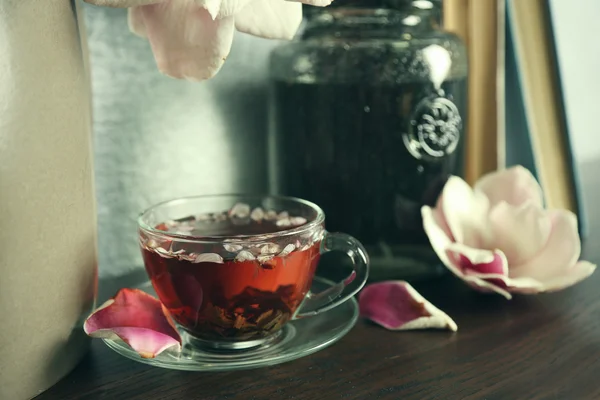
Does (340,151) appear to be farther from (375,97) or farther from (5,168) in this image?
(5,168)

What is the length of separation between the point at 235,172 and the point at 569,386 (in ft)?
1.12

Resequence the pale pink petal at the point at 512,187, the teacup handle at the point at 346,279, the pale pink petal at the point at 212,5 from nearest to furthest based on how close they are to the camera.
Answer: the pale pink petal at the point at 212,5, the teacup handle at the point at 346,279, the pale pink petal at the point at 512,187

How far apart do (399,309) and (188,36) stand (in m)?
0.24

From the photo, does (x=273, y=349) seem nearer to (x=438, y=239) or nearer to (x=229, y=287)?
(x=229, y=287)

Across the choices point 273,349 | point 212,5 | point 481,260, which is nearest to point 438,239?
point 481,260

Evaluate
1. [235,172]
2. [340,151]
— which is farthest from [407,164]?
[235,172]

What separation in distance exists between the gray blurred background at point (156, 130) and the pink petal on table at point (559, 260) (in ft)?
0.84

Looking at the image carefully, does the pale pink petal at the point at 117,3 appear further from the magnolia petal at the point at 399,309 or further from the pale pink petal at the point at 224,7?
the magnolia petal at the point at 399,309

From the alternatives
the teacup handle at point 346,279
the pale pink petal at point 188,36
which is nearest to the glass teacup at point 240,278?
the teacup handle at point 346,279

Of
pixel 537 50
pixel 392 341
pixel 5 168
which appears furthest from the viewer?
pixel 537 50

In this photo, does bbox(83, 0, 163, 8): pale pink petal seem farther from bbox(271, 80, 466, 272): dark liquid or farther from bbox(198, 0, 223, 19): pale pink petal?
bbox(271, 80, 466, 272): dark liquid

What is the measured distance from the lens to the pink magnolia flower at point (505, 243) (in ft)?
1.74

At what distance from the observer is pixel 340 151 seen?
58 centimetres

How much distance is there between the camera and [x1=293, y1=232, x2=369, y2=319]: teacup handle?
1.59 feet
